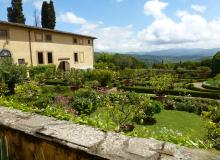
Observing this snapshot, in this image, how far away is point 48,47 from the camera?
32375 millimetres

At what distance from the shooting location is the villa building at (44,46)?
26.9m

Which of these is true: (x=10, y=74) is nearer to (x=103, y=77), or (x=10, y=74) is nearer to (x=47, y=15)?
(x=103, y=77)

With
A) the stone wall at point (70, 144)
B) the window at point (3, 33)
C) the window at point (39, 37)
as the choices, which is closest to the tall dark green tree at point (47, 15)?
the window at point (39, 37)

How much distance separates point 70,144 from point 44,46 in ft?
101

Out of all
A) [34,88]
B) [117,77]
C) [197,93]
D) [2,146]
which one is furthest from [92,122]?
[117,77]

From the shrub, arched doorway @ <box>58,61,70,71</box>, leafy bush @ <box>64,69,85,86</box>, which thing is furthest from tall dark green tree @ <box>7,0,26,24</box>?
the shrub

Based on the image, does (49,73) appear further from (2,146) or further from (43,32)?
(2,146)

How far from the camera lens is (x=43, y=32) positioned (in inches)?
1240

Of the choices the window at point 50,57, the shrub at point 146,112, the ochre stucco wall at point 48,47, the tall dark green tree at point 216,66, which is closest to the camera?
the shrub at point 146,112

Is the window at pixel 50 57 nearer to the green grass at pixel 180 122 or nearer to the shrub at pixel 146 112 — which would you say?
the green grass at pixel 180 122

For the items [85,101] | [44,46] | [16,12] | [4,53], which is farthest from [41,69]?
[85,101]

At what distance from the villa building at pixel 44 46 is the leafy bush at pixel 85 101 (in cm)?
1439

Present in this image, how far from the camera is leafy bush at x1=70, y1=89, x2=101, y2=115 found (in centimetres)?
1262

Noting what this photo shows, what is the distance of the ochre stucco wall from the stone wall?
2526 centimetres
